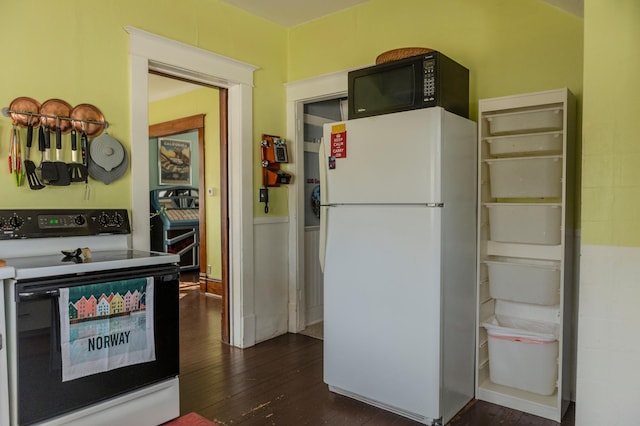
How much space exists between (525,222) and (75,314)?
7.57ft

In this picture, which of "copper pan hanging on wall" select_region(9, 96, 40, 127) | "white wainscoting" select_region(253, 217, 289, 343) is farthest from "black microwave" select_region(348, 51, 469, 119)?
"copper pan hanging on wall" select_region(9, 96, 40, 127)

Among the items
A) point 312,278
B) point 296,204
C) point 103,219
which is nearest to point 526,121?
point 296,204

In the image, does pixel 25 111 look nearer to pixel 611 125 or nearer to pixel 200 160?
pixel 611 125

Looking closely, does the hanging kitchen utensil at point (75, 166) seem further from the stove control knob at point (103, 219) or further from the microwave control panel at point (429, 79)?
the microwave control panel at point (429, 79)

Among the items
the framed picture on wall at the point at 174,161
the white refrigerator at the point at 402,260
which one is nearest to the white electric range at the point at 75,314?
the white refrigerator at the point at 402,260

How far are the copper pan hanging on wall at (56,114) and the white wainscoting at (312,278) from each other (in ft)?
6.94

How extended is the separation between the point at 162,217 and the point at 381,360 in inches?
192

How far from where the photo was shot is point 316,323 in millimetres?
4066

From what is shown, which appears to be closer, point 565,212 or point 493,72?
point 565,212

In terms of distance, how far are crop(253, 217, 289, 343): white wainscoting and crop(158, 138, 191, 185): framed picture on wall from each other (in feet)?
12.4

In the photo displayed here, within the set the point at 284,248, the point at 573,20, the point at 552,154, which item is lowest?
the point at 284,248

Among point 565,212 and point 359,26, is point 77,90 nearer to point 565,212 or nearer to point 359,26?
point 359,26

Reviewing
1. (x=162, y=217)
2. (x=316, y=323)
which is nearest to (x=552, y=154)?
(x=316, y=323)

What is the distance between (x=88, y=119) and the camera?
245 cm
